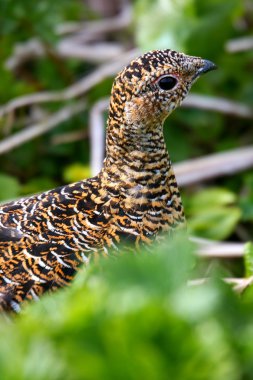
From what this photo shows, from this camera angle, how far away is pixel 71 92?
4.32m

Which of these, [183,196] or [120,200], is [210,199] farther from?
[120,200]

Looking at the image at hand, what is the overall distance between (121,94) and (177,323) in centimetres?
157

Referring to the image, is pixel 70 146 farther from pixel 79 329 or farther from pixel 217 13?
pixel 79 329

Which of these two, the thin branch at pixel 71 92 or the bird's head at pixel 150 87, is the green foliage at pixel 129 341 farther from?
the thin branch at pixel 71 92

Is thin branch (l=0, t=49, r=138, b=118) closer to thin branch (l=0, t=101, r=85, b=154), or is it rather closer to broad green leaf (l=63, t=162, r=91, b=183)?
thin branch (l=0, t=101, r=85, b=154)

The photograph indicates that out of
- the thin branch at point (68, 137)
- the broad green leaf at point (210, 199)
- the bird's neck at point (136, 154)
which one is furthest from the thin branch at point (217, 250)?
the thin branch at point (68, 137)

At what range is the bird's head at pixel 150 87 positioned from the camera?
243 centimetres

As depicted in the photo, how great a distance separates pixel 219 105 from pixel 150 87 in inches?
73.6

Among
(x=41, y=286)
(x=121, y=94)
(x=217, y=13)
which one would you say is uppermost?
(x=217, y=13)

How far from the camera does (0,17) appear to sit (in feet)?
12.9

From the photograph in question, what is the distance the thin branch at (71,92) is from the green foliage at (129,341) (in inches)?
125

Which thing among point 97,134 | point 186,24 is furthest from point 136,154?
point 186,24

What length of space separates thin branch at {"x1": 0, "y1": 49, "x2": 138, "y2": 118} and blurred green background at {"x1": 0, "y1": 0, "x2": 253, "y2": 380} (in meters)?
0.05

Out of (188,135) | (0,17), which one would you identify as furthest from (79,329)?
(188,135)
